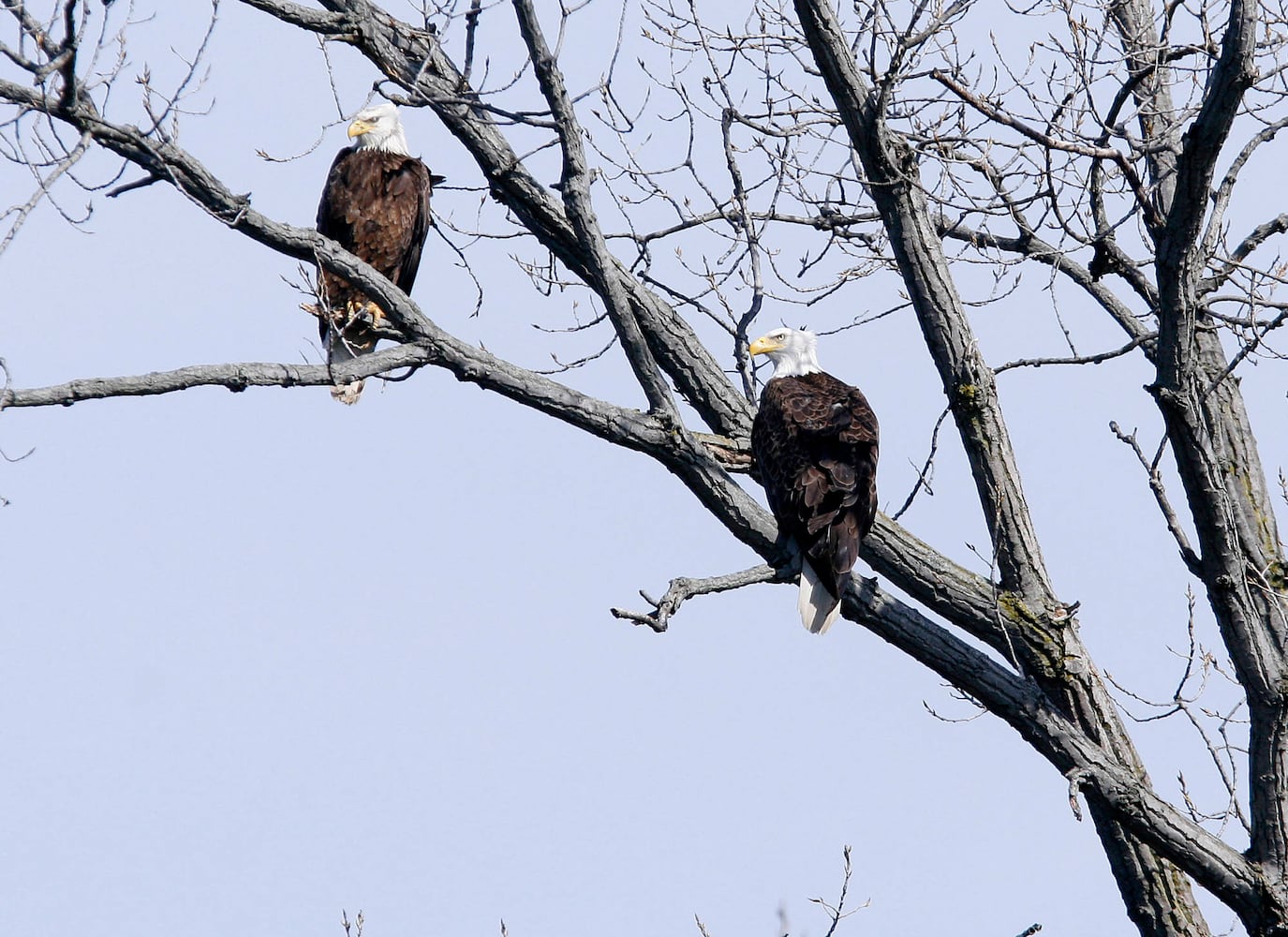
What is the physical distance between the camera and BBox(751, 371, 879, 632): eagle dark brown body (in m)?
4.44

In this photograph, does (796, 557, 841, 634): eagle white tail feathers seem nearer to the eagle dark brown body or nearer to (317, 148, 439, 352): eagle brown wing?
the eagle dark brown body

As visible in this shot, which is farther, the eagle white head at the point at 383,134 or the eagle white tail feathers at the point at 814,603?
the eagle white head at the point at 383,134

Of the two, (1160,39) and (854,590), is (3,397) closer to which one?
(854,590)

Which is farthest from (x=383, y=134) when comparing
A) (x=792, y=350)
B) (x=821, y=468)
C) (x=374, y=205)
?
(x=821, y=468)

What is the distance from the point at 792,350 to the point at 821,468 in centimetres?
110

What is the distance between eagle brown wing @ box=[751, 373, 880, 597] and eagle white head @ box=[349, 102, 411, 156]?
2.61 meters

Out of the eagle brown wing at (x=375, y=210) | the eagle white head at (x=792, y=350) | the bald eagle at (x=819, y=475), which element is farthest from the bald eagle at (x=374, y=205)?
the bald eagle at (x=819, y=475)

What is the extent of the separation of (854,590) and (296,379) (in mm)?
1679

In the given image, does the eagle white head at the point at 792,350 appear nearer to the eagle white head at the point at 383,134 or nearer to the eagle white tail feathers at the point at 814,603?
the eagle white tail feathers at the point at 814,603

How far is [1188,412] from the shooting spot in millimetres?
3896

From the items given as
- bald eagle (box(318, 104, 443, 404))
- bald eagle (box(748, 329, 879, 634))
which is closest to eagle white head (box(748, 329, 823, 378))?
bald eagle (box(748, 329, 879, 634))

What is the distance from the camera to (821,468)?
468 cm

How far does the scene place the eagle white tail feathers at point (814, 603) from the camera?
4.51m

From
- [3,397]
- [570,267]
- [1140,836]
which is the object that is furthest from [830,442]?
[3,397]
